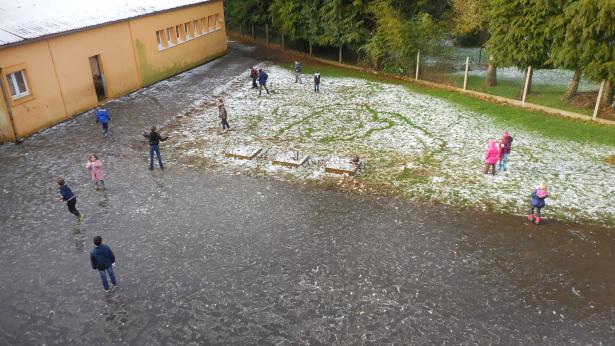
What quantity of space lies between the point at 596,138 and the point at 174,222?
18.0m

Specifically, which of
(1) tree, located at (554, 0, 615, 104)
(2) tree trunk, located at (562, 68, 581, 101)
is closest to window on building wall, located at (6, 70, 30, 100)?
(1) tree, located at (554, 0, 615, 104)

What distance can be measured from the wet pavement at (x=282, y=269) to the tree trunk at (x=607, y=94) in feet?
39.3

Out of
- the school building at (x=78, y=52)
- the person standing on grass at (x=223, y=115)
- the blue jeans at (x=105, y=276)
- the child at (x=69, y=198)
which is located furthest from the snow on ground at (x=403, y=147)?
the blue jeans at (x=105, y=276)

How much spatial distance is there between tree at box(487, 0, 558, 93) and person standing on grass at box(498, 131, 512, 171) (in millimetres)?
9190

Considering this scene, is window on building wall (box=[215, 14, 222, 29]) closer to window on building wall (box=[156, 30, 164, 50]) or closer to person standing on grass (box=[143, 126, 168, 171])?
window on building wall (box=[156, 30, 164, 50])

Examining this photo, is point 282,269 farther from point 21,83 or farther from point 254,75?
point 254,75

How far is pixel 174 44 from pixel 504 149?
23.7 metres

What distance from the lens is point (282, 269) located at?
11.0 metres

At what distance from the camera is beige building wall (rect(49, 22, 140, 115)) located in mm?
21469

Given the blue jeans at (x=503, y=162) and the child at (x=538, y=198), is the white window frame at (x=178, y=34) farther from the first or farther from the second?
the child at (x=538, y=198)

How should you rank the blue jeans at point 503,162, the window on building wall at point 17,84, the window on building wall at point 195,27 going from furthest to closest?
the window on building wall at point 195,27 → the window on building wall at point 17,84 → the blue jeans at point 503,162

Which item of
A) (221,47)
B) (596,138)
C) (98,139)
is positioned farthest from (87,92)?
(596,138)

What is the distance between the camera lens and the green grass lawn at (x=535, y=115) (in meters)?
19.5

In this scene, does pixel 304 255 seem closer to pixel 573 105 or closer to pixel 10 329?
pixel 10 329
